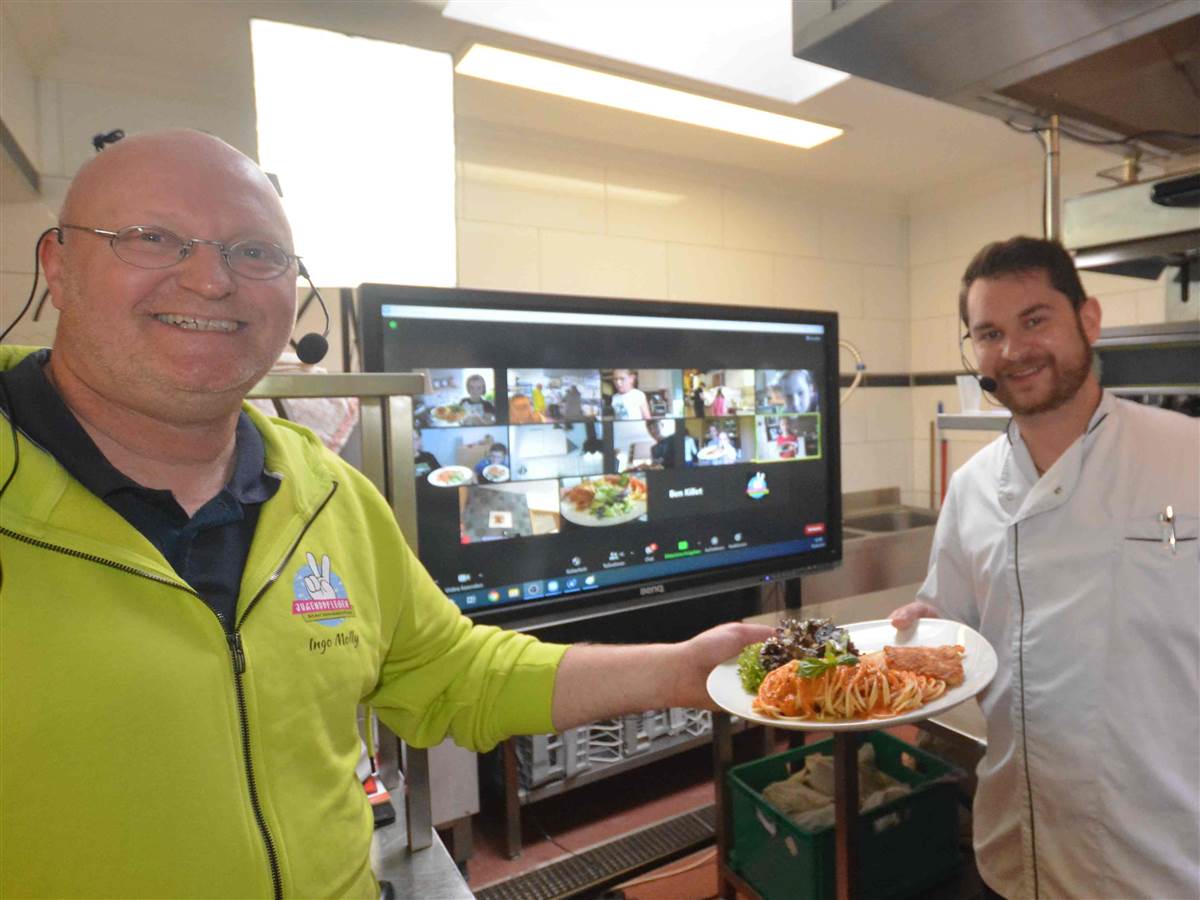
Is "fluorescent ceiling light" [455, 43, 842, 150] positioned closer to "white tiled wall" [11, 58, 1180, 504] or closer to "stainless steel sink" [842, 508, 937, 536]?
"white tiled wall" [11, 58, 1180, 504]

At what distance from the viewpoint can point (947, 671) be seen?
1193mm

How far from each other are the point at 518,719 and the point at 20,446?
30.0 inches

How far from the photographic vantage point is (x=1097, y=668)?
54.2 inches

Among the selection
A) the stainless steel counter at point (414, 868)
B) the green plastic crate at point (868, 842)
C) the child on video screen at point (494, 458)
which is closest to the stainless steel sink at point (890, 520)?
the green plastic crate at point (868, 842)

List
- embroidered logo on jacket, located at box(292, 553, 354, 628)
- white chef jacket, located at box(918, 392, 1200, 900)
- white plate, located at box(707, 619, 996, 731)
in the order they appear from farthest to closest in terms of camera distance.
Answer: white chef jacket, located at box(918, 392, 1200, 900) < white plate, located at box(707, 619, 996, 731) < embroidered logo on jacket, located at box(292, 553, 354, 628)

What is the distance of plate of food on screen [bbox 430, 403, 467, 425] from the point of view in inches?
66.8

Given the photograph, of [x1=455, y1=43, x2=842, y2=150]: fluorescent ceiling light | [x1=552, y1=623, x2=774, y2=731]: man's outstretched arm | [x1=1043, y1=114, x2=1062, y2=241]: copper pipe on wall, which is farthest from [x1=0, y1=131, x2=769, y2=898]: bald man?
[x1=1043, y1=114, x2=1062, y2=241]: copper pipe on wall

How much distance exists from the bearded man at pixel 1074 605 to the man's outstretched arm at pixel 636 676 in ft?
1.57

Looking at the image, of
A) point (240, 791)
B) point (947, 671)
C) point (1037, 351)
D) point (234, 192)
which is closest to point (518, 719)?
point (240, 791)

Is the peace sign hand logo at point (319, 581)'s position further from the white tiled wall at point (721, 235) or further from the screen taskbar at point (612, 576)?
the white tiled wall at point (721, 235)

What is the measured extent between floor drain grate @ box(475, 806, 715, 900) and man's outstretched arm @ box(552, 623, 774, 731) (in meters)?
1.04

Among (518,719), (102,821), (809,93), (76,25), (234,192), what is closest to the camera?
(102,821)

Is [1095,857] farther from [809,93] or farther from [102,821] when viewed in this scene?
[809,93]

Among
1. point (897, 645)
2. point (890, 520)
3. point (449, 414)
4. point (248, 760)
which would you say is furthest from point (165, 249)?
point (890, 520)
